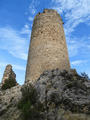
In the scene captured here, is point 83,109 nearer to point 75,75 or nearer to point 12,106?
point 75,75

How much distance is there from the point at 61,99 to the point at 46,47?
5.50 meters

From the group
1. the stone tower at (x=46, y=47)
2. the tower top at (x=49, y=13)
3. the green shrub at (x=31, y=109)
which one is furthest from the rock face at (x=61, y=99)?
the tower top at (x=49, y=13)

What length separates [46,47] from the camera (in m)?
9.55

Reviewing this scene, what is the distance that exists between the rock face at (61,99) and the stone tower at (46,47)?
2281 mm

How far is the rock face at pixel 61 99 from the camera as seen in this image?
159 inches

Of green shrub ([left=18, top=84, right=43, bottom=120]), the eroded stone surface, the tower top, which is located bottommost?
green shrub ([left=18, top=84, right=43, bottom=120])

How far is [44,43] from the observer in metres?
9.73

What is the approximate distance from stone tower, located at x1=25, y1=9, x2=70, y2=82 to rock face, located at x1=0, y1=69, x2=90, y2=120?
2.28 m

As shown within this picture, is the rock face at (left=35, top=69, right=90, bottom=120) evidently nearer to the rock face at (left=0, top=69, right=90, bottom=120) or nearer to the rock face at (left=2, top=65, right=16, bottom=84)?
the rock face at (left=0, top=69, right=90, bottom=120)

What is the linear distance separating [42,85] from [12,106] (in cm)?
187

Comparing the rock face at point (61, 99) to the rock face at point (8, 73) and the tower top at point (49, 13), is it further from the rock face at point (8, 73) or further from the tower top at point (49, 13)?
the tower top at point (49, 13)

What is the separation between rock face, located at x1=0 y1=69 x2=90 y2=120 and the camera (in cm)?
405

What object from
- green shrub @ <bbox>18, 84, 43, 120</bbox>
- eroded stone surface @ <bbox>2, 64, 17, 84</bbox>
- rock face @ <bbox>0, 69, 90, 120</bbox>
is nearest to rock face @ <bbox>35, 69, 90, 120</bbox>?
rock face @ <bbox>0, 69, 90, 120</bbox>

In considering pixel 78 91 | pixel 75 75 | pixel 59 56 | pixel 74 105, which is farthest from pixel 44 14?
pixel 74 105
